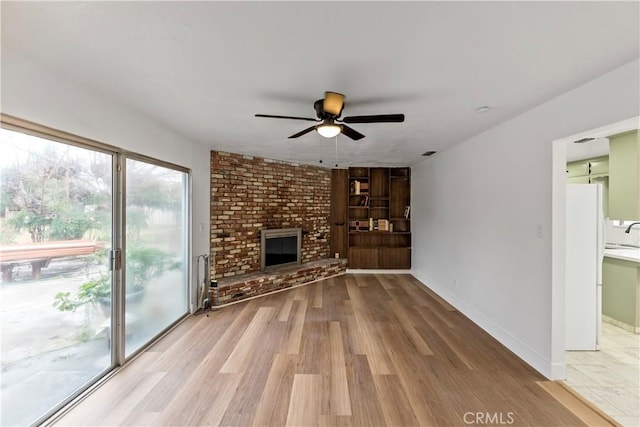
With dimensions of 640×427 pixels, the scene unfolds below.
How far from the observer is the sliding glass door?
5.61ft

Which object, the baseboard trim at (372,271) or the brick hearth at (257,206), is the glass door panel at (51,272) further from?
the baseboard trim at (372,271)

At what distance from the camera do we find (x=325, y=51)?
1.60 meters

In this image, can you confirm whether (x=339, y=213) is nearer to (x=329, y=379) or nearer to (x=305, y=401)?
(x=329, y=379)

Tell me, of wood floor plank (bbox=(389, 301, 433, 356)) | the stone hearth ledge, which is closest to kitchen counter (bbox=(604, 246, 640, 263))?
wood floor plank (bbox=(389, 301, 433, 356))

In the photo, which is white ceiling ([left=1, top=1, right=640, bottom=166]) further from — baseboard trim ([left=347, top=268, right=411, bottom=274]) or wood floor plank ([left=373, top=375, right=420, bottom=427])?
baseboard trim ([left=347, top=268, right=411, bottom=274])

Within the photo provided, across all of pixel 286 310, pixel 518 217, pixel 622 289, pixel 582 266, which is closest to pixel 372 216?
pixel 286 310

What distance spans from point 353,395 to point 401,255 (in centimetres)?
445

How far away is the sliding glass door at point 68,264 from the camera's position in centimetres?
171

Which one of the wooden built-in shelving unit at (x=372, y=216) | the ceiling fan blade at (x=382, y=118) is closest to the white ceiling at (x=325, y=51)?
the ceiling fan blade at (x=382, y=118)

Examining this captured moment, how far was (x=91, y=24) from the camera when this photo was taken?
138 cm

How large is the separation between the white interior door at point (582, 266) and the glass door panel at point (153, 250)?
4.51 meters

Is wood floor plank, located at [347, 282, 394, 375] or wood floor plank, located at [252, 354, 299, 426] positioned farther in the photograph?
wood floor plank, located at [347, 282, 394, 375]

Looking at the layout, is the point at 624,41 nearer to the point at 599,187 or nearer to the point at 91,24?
the point at 599,187

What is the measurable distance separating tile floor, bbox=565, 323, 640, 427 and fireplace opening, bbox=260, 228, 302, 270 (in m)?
4.30
